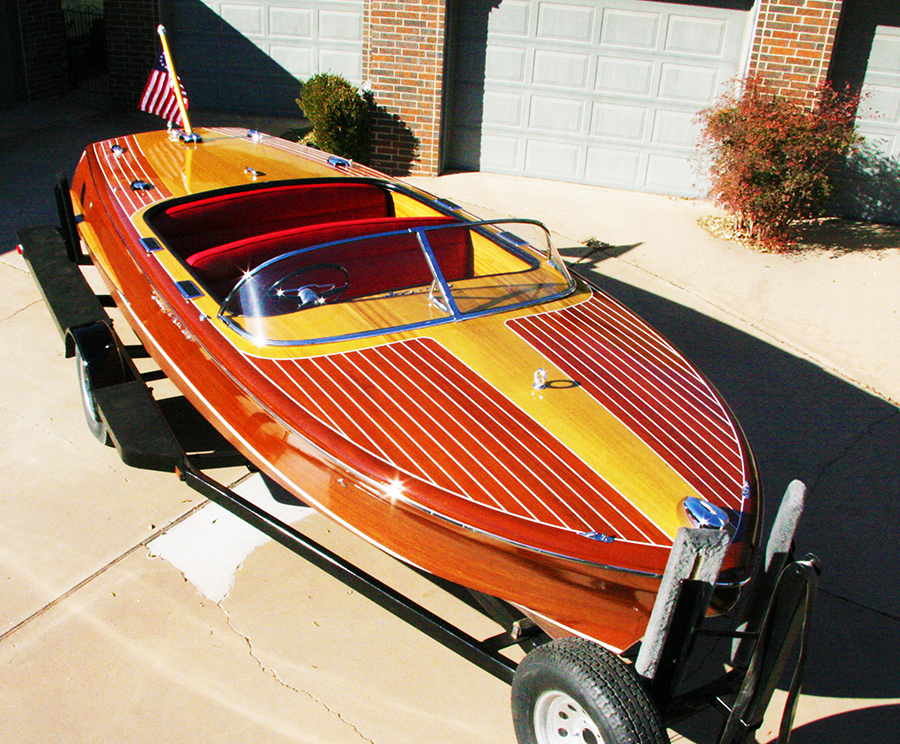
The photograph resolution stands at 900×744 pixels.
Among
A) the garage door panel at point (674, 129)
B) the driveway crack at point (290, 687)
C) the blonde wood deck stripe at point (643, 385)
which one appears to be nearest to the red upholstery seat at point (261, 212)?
the blonde wood deck stripe at point (643, 385)

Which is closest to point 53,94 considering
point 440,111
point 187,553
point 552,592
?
point 440,111

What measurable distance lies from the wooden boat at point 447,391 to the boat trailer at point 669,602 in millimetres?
185

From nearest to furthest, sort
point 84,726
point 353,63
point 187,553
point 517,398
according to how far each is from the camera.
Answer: point 84,726 → point 517,398 → point 187,553 → point 353,63

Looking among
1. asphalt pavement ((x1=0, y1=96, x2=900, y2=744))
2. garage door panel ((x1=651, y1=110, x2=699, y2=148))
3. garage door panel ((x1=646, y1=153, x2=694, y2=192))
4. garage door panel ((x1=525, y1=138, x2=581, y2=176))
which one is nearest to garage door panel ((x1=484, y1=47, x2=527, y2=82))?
garage door panel ((x1=525, y1=138, x2=581, y2=176))

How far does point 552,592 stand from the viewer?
115 inches

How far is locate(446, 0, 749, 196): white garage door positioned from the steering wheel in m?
5.79

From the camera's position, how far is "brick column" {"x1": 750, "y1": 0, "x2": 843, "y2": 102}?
26.0 ft

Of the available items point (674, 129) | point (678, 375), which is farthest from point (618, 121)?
point (678, 375)

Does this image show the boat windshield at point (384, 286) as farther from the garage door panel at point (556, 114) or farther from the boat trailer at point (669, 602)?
the garage door panel at point (556, 114)

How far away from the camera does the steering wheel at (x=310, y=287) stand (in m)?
3.88

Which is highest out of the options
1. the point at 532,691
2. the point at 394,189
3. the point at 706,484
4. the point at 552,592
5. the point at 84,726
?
the point at 394,189

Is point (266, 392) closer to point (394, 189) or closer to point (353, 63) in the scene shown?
point (394, 189)

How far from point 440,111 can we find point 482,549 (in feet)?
23.1

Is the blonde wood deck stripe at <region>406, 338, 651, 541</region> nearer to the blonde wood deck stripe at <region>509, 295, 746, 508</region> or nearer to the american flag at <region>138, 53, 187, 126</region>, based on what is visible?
the blonde wood deck stripe at <region>509, 295, 746, 508</region>
